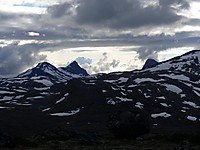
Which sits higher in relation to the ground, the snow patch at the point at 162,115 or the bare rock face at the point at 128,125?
the bare rock face at the point at 128,125

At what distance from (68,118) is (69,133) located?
146 meters

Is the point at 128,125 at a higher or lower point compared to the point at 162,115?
higher

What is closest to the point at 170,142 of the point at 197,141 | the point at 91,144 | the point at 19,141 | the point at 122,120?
the point at 197,141

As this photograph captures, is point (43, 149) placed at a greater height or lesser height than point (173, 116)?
greater

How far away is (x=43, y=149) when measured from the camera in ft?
101

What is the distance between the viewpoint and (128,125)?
1548 inches

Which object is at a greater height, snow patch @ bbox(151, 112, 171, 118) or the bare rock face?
the bare rock face

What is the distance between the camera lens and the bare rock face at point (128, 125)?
39.3 metres

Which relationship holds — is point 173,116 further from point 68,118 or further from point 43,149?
point 43,149

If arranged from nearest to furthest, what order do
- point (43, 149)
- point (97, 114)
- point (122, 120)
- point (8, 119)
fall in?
point (43, 149)
point (122, 120)
point (8, 119)
point (97, 114)

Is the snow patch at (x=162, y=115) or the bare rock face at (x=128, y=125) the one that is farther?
the snow patch at (x=162, y=115)

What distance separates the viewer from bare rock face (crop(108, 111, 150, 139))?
129 feet

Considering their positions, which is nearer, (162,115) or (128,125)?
(128,125)

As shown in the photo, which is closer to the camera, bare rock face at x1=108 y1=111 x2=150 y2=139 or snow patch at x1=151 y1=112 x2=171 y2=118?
bare rock face at x1=108 y1=111 x2=150 y2=139
